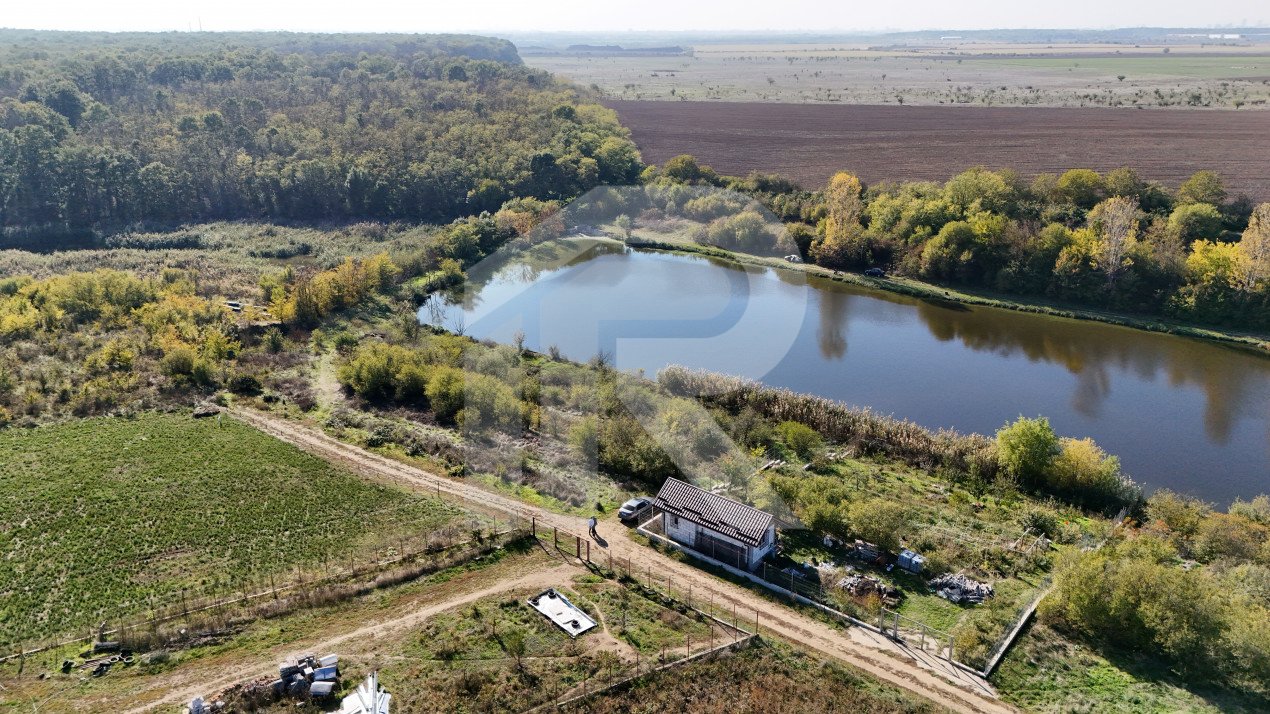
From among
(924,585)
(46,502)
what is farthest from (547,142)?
(924,585)

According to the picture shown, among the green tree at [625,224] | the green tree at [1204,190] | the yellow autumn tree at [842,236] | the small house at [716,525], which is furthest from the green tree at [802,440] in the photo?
the green tree at [1204,190]

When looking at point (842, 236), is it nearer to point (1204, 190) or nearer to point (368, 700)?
point (1204, 190)

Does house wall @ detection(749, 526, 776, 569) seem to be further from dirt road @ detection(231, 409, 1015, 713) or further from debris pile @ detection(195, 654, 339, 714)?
debris pile @ detection(195, 654, 339, 714)

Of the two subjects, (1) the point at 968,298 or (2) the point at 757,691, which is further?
(1) the point at 968,298


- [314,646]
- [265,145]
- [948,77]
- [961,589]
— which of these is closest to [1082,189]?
[961,589]

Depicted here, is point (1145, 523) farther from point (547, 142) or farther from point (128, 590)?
point (547, 142)

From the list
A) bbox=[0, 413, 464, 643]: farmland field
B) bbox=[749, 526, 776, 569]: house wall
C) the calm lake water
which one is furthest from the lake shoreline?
bbox=[0, 413, 464, 643]: farmland field

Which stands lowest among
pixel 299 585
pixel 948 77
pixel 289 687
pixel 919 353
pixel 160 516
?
pixel 160 516

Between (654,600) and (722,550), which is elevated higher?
(722,550)
